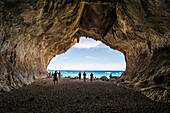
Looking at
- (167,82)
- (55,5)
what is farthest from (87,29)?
(167,82)

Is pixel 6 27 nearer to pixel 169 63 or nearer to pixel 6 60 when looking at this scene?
pixel 6 60

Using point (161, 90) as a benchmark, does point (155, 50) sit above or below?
above

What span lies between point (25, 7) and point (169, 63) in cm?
1231

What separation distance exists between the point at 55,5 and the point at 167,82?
12461 mm

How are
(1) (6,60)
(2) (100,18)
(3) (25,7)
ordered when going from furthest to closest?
1. (2) (100,18)
2. (1) (6,60)
3. (3) (25,7)

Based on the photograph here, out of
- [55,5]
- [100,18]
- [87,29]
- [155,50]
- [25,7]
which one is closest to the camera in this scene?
[25,7]

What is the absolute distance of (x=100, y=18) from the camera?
2023 cm

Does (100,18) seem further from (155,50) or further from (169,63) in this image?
(169,63)

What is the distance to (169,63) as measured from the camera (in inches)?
337

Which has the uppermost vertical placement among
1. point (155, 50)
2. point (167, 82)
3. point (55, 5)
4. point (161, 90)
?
point (55, 5)

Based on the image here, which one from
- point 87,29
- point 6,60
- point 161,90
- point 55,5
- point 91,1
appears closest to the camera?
point 161,90

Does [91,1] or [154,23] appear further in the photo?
[91,1]

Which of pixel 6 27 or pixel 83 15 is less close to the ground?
pixel 83 15

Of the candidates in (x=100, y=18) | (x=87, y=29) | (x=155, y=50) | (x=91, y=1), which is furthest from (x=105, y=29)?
(x=155, y=50)
